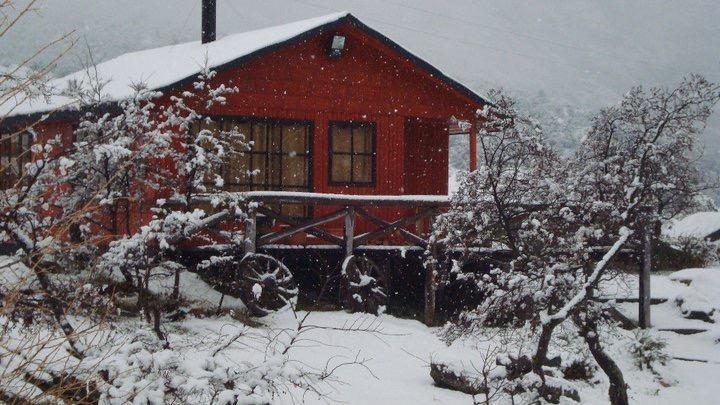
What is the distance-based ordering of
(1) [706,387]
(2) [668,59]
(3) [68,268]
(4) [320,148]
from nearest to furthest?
(3) [68,268] < (1) [706,387] < (4) [320,148] < (2) [668,59]

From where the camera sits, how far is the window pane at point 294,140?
1520 cm

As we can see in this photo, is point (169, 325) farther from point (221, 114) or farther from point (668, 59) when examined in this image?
point (668, 59)

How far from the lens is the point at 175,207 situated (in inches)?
477

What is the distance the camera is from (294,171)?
15328 millimetres

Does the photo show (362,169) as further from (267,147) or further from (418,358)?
(418,358)

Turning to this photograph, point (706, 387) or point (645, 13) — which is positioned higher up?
point (645, 13)

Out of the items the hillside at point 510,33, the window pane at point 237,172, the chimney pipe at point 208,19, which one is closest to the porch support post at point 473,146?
the window pane at point 237,172

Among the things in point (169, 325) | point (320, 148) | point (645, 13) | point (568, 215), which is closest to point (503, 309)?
point (568, 215)

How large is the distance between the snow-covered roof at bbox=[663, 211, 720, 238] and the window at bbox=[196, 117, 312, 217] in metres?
11.5

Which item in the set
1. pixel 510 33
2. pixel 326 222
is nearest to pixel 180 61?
pixel 326 222

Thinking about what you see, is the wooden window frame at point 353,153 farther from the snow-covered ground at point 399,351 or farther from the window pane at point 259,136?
the snow-covered ground at point 399,351

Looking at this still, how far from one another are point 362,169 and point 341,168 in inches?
17.3

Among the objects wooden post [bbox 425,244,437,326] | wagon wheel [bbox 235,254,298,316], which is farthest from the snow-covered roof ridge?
wooden post [bbox 425,244,437,326]

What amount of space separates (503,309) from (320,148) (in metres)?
6.89
